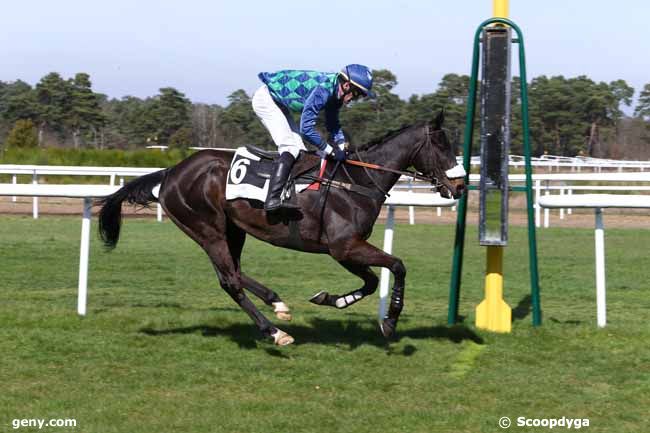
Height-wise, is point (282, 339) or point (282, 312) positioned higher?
point (282, 312)

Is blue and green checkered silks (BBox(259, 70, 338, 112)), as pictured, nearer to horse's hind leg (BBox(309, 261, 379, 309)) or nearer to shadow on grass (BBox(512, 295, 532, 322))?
horse's hind leg (BBox(309, 261, 379, 309))

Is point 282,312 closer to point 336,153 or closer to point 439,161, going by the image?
point 336,153

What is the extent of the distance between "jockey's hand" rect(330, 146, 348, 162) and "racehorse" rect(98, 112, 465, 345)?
7 cm

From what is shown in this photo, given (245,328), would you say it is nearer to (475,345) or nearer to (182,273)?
(475,345)

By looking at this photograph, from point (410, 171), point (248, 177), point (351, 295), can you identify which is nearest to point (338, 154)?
point (410, 171)

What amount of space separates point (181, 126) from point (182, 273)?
29.7 meters

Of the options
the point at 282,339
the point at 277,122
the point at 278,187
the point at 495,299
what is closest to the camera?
the point at 282,339

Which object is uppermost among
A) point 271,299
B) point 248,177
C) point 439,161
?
point 439,161

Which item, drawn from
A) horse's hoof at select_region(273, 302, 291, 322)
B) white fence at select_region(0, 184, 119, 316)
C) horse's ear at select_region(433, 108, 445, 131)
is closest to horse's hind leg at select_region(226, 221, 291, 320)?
horse's hoof at select_region(273, 302, 291, 322)

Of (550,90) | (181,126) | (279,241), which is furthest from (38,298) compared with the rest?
(550,90)

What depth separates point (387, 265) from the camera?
20.0 ft

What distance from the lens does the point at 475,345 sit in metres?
6.32

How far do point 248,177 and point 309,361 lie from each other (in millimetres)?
1438

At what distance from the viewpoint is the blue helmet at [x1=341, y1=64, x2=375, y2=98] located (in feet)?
20.1
